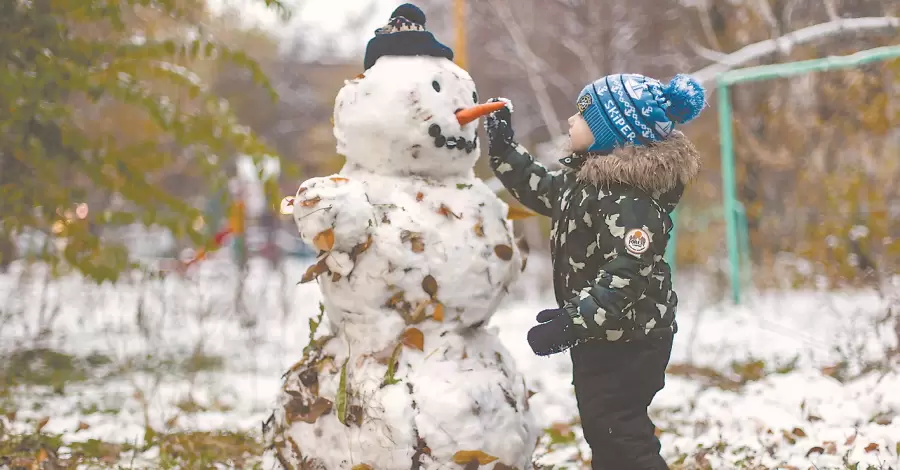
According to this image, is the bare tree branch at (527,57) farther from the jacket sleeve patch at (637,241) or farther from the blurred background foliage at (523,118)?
the jacket sleeve patch at (637,241)

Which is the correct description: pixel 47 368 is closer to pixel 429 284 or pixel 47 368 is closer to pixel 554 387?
pixel 554 387

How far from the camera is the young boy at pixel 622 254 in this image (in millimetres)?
2148

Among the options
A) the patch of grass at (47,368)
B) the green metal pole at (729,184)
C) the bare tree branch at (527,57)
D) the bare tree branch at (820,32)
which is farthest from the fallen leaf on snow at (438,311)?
the bare tree branch at (527,57)

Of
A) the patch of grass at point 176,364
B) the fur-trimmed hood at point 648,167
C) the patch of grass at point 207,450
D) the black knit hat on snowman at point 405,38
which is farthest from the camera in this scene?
the patch of grass at point 176,364

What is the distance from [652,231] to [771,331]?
13.4 ft

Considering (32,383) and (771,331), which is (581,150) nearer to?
(32,383)

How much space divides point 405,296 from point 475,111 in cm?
62

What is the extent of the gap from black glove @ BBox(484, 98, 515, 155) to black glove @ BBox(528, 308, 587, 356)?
0.70 meters

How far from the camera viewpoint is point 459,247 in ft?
7.77

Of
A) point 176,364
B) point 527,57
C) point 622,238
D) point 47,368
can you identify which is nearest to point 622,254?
point 622,238

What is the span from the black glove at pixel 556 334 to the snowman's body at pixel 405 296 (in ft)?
0.94

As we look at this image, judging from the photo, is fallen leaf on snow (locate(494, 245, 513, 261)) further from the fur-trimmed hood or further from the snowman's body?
the fur-trimmed hood

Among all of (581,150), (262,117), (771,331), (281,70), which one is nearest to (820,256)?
(771,331)

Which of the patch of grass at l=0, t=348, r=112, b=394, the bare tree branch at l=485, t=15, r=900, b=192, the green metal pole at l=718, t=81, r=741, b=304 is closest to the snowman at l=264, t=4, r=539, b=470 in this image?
the bare tree branch at l=485, t=15, r=900, b=192
